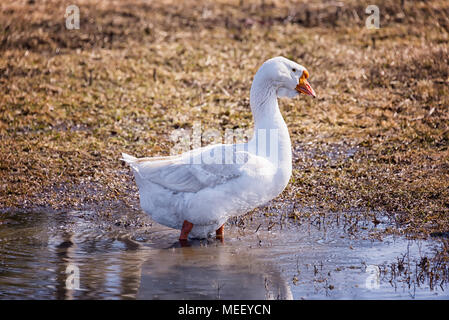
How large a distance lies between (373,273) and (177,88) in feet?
22.0

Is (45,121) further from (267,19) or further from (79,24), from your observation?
(267,19)

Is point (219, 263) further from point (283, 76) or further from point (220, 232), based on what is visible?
point (283, 76)

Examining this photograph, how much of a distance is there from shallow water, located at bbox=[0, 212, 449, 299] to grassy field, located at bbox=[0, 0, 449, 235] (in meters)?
0.55

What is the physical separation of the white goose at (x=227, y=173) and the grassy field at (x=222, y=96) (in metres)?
1.11

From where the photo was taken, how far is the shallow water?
211 inches

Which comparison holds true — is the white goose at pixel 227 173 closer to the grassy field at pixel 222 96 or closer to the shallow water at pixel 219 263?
the shallow water at pixel 219 263

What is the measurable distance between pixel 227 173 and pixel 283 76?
45.7 inches

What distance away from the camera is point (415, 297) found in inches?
203

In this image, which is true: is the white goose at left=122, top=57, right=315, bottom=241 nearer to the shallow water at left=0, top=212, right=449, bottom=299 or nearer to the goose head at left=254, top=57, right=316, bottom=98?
the goose head at left=254, top=57, right=316, bottom=98

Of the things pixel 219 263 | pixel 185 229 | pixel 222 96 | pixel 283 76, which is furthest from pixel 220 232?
pixel 222 96
